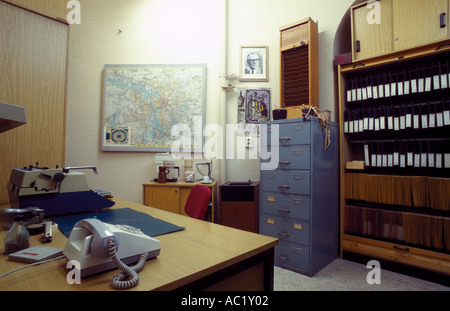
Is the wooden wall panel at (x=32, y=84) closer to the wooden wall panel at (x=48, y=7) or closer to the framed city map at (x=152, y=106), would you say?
the wooden wall panel at (x=48, y=7)

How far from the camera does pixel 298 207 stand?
2.47 m

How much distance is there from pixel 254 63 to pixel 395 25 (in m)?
1.69

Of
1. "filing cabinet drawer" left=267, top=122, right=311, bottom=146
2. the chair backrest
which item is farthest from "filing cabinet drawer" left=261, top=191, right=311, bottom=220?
the chair backrest

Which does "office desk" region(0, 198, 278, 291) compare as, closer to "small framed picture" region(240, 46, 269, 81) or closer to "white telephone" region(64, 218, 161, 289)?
"white telephone" region(64, 218, 161, 289)

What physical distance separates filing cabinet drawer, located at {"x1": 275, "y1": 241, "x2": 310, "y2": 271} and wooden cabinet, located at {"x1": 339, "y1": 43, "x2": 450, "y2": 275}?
0.64 metres

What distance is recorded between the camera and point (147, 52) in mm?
3797

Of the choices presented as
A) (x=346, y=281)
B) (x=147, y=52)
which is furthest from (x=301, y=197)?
(x=147, y=52)

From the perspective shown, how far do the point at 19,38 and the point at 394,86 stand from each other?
339cm

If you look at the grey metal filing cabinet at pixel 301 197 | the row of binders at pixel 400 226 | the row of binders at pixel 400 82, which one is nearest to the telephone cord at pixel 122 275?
the grey metal filing cabinet at pixel 301 197

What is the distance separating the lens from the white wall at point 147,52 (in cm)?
368

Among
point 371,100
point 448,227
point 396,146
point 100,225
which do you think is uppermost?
point 371,100

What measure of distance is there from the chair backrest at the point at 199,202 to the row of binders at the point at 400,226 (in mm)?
1767
